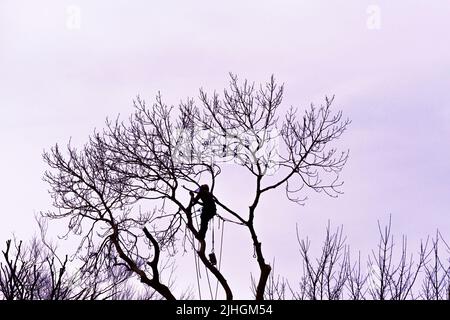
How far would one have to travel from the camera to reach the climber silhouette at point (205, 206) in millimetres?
11414

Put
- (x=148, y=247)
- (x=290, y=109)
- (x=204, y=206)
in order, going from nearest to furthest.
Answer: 1. (x=204, y=206)
2. (x=290, y=109)
3. (x=148, y=247)

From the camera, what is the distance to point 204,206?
1144 cm

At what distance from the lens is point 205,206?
37.5 feet

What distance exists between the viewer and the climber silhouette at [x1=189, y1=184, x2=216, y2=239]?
37.4ft
